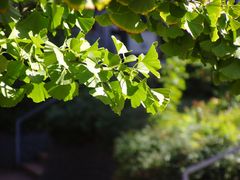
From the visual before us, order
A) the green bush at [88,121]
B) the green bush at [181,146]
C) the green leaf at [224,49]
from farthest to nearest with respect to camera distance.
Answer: the green bush at [88,121] < the green bush at [181,146] < the green leaf at [224,49]

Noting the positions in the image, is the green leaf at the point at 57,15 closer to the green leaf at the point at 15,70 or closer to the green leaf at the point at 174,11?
the green leaf at the point at 15,70

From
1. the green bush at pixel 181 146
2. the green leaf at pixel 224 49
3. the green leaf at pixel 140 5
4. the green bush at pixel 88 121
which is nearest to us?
the green leaf at pixel 140 5

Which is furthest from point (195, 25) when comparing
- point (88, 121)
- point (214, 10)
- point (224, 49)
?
point (88, 121)

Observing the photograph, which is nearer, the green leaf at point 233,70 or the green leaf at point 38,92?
the green leaf at point 38,92

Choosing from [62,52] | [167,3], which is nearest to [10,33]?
[62,52]

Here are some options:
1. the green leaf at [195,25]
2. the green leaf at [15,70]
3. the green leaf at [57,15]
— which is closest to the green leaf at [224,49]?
the green leaf at [195,25]

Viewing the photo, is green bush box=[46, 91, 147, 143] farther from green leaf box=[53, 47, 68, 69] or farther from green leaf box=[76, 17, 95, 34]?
green leaf box=[53, 47, 68, 69]

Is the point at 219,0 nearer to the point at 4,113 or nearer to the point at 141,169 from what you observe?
the point at 141,169

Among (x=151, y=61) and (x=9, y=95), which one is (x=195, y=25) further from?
(x=9, y=95)

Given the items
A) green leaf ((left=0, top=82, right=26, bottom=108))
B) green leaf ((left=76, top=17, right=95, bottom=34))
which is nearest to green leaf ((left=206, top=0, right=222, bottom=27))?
green leaf ((left=76, top=17, right=95, bottom=34))
